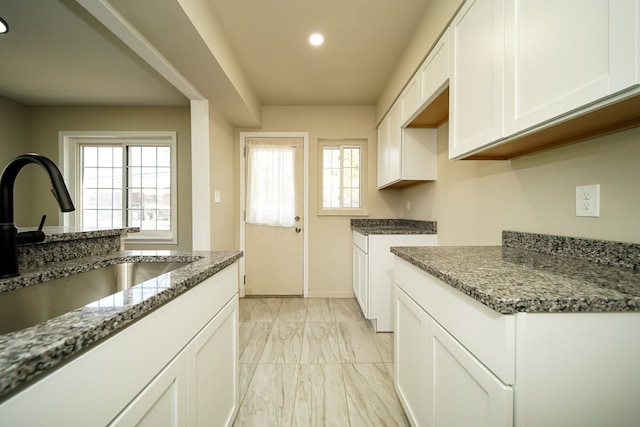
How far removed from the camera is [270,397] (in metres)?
1.52

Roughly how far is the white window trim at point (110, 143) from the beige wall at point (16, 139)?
1.36 feet

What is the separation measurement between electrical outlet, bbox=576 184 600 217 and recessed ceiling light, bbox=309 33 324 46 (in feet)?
6.31

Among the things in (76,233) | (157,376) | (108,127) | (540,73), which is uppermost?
(108,127)

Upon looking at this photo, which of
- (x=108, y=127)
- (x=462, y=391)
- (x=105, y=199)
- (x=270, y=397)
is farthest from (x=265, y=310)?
(x=108, y=127)

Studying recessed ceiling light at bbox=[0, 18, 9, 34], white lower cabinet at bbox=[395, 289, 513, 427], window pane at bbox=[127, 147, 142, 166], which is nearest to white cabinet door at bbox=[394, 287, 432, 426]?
white lower cabinet at bbox=[395, 289, 513, 427]

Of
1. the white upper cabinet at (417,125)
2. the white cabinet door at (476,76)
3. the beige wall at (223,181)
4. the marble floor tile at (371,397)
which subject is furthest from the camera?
the beige wall at (223,181)

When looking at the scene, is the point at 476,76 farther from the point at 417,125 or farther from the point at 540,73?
the point at 417,125

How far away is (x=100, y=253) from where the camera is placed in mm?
1240

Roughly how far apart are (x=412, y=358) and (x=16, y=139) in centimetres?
493

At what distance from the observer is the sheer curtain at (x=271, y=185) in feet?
10.6

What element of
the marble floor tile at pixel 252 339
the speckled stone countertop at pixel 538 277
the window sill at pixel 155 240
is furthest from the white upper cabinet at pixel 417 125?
the window sill at pixel 155 240

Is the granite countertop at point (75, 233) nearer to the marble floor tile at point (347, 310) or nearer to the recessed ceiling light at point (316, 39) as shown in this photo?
the recessed ceiling light at point (316, 39)

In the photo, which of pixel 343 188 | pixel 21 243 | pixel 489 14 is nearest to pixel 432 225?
pixel 343 188

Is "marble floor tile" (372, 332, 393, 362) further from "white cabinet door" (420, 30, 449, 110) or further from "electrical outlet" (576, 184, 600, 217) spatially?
"white cabinet door" (420, 30, 449, 110)
